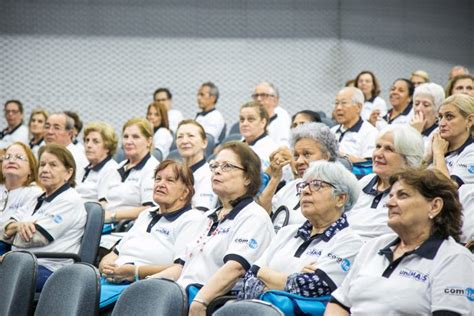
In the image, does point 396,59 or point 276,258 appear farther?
point 396,59

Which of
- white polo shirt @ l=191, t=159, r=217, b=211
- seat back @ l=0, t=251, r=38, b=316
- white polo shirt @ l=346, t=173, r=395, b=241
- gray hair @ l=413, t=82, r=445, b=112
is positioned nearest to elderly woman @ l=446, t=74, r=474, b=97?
gray hair @ l=413, t=82, r=445, b=112

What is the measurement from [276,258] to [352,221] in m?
0.60

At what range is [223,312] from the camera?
287cm

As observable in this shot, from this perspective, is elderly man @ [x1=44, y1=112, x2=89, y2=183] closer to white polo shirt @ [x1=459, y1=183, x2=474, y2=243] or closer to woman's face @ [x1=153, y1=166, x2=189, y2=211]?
woman's face @ [x1=153, y1=166, x2=189, y2=211]

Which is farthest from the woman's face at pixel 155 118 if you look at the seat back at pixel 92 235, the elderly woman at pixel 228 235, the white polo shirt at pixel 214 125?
the elderly woman at pixel 228 235

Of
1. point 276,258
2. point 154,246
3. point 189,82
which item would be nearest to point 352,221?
point 276,258

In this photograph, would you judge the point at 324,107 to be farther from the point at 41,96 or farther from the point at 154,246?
the point at 154,246

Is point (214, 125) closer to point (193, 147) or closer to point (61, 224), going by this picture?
point (193, 147)

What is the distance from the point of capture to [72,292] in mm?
3574

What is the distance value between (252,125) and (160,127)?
198 cm

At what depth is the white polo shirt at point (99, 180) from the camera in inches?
259

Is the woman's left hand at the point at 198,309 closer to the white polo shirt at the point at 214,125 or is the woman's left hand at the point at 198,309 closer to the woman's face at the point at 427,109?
the woman's face at the point at 427,109

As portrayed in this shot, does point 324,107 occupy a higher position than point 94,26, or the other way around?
point 94,26

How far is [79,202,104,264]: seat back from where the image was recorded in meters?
5.14
